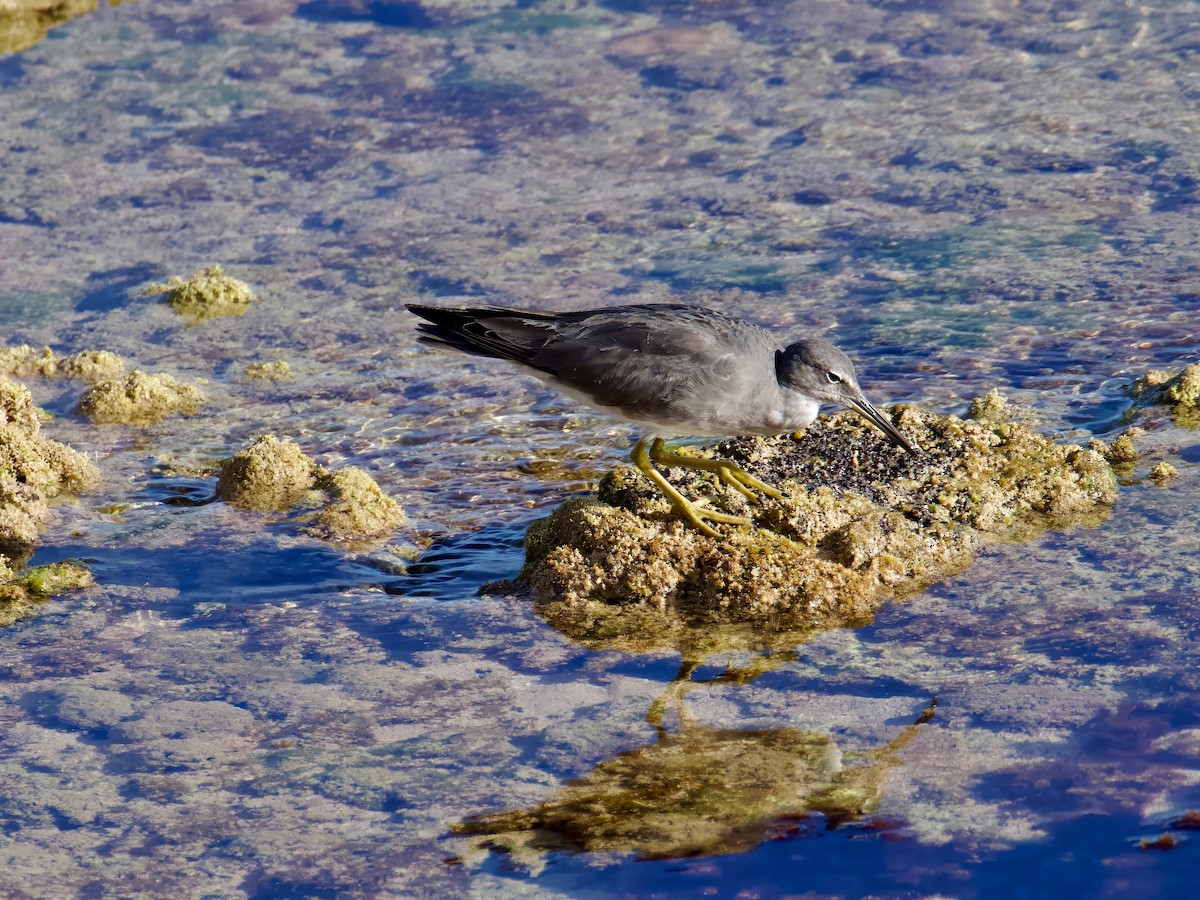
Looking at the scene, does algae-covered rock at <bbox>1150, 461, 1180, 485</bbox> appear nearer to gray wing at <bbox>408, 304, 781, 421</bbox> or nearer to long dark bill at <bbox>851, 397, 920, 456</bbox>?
long dark bill at <bbox>851, 397, 920, 456</bbox>

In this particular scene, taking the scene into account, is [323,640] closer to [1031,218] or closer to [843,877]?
[843,877]

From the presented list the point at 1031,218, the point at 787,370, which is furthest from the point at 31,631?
A: the point at 1031,218

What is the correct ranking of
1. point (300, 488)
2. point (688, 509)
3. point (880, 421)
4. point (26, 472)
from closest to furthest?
point (688, 509)
point (880, 421)
point (26, 472)
point (300, 488)

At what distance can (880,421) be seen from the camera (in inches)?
214

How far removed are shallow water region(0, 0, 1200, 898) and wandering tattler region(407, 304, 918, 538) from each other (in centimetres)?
75

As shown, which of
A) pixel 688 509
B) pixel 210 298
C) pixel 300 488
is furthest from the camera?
pixel 210 298

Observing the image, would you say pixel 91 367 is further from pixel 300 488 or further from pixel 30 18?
pixel 30 18

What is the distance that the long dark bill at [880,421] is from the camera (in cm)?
544

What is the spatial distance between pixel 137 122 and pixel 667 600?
285 inches

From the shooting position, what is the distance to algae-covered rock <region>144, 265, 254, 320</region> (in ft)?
26.8

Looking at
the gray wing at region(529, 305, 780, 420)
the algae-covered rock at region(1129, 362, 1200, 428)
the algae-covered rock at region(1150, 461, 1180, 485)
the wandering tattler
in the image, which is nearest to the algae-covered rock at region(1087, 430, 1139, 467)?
the algae-covered rock at region(1150, 461, 1180, 485)

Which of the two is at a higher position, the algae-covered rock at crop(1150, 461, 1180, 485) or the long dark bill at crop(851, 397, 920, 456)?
the long dark bill at crop(851, 397, 920, 456)

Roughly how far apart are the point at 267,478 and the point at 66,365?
2.00 metres

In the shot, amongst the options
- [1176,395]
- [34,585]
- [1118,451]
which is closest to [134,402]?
[34,585]
